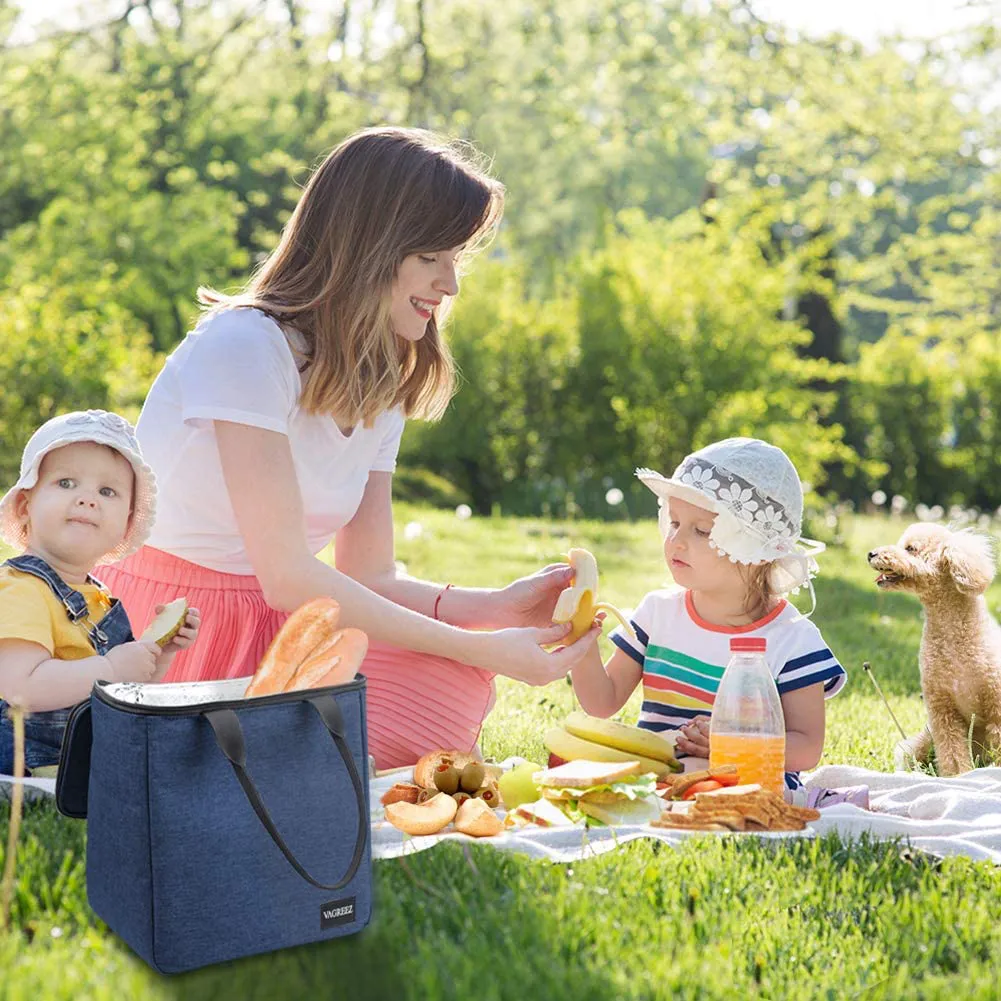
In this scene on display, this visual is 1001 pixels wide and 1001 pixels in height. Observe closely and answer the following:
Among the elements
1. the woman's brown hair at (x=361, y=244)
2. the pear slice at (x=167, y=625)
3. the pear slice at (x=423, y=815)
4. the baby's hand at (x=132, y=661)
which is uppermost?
the woman's brown hair at (x=361, y=244)

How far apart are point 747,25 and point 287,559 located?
12966 millimetres

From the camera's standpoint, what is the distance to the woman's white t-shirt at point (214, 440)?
329cm

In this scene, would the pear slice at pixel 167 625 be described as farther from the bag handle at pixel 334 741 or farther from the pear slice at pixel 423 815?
the bag handle at pixel 334 741

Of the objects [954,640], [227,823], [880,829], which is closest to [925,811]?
[880,829]

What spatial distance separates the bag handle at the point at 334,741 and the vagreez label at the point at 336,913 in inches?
1.6

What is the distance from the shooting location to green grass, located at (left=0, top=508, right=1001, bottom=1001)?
224 cm

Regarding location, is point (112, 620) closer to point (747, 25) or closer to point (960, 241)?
point (747, 25)

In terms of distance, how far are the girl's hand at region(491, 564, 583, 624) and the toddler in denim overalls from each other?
1052 millimetres

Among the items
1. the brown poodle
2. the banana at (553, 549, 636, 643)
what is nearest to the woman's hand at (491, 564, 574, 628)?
the banana at (553, 549, 636, 643)

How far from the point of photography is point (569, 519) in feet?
40.2

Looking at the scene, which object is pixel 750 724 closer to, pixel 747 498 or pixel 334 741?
pixel 747 498

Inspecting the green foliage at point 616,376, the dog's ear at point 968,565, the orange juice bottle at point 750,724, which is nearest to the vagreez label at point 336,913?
the orange juice bottle at point 750,724

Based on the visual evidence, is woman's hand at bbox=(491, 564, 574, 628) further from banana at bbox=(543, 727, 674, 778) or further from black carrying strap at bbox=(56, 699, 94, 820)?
black carrying strap at bbox=(56, 699, 94, 820)

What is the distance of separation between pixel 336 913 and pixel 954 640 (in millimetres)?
2371
